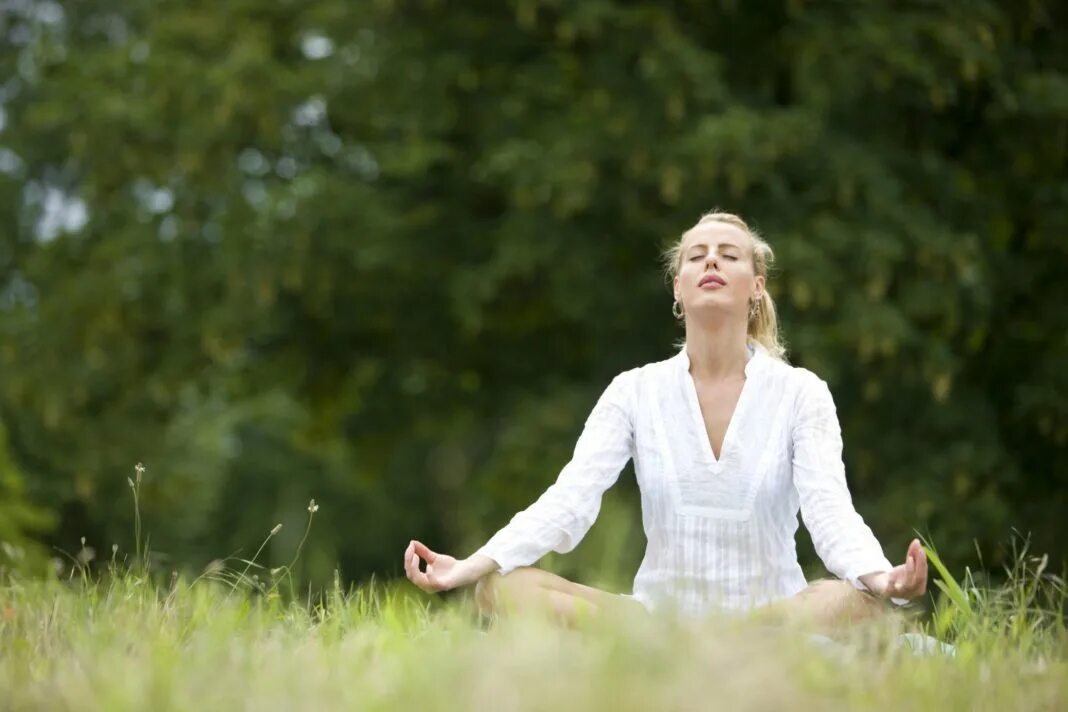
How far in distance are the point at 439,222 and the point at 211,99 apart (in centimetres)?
167

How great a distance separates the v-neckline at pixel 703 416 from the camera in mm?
3949

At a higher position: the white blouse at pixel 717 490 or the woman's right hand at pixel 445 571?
the white blouse at pixel 717 490

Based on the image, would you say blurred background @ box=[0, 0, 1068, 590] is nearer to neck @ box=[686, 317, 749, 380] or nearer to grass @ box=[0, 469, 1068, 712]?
neck @ box=[686, 317, 749, 380]

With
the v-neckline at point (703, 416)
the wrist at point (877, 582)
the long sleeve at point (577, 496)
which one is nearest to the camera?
the wrist at point (877, 582)

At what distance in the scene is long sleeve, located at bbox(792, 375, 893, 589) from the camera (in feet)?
11.9

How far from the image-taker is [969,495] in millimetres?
8867

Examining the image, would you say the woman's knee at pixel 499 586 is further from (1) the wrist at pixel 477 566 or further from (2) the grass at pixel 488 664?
(2) the grass at pixel 488 664

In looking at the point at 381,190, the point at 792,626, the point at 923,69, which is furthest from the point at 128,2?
the point at 792,626

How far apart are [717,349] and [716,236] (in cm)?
31

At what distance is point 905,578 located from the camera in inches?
133

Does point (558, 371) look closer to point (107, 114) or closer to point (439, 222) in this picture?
point (439, 222)

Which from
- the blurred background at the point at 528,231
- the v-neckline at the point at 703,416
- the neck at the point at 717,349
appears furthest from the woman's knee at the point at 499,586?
the blurred background at the point at 528,231

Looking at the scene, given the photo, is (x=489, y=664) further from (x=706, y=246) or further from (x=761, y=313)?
(x=761, y=313)

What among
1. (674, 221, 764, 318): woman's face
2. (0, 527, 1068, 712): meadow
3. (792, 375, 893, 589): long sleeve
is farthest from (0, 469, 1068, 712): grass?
(674, 221, 764, 318): woman's face
